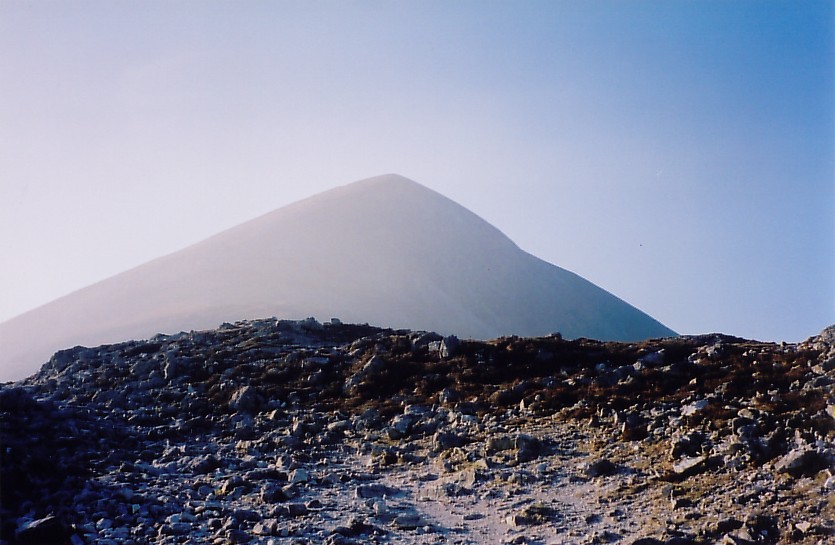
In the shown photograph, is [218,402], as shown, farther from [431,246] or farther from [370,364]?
[431,246]

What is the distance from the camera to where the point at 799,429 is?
1338cm

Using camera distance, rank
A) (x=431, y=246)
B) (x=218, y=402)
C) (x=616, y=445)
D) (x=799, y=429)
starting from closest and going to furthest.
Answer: (x=799, y=429)
(x=616, y=445)
(x=218, y=402)
(x=431, y=246)

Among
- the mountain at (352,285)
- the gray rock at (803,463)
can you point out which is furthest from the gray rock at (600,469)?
the mountain at (352,285)

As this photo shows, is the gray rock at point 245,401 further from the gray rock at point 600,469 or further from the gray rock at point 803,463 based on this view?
the gray rock at point 803,463

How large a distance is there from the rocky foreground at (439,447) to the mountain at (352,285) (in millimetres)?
42603

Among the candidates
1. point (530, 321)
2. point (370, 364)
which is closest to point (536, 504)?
point (370, 364)

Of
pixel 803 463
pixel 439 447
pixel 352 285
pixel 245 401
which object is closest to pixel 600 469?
pixel 803 463

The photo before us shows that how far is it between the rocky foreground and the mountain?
140ft

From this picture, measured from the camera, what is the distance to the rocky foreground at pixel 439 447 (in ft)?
41.4

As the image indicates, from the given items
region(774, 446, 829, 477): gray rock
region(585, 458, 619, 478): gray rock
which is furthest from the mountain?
region(774, 446, 829, 477): gray rock

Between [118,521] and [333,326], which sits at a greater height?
[333,326]

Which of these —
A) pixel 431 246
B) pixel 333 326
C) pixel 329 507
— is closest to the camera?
pixel 329 507

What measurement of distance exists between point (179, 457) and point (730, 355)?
14.7 m

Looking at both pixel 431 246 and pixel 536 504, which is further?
pixel 431 246
